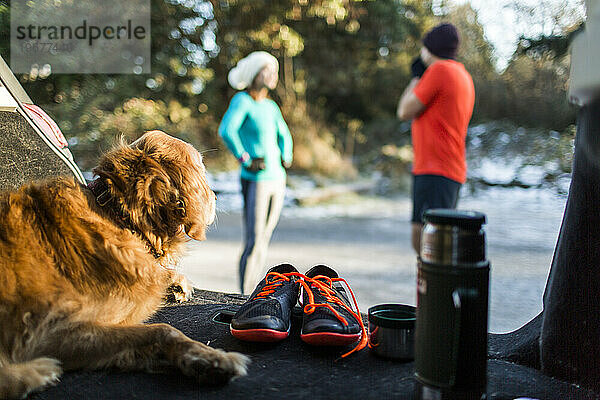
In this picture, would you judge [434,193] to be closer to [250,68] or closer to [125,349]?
[250,68]

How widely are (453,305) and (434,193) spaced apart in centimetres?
259

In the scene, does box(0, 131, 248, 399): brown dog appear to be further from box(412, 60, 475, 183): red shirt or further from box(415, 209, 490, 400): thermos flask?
box(412, 60, 475, 183): red shirt

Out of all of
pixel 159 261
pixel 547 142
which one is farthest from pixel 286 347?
pixel 547 142

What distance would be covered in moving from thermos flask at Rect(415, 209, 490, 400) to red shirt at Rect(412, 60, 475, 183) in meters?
2.57

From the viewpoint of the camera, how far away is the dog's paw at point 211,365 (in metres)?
1.29

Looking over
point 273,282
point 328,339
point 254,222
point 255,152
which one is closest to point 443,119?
point 255,152

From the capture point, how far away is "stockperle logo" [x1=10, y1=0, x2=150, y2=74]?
5930 mm

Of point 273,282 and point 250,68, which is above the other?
point 250,68

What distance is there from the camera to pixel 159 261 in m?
1.72

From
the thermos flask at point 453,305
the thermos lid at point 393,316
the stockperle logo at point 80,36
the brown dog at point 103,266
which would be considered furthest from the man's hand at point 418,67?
the stockperle logo at point 80,36

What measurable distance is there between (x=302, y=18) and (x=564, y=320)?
441 inches

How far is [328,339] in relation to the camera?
1.49 meters

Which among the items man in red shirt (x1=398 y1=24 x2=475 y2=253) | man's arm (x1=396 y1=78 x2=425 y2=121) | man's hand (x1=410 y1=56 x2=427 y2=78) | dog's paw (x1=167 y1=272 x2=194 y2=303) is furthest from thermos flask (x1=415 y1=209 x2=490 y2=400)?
man's hand (x1=410 y1=56 x2=427 y2=78)

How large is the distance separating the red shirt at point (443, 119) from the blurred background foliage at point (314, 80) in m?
4.64
